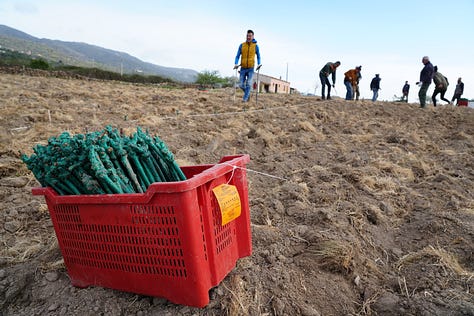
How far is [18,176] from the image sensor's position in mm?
3672

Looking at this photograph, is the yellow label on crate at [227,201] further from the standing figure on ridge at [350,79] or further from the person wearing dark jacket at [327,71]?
the standing figure on ridge at [350,79]

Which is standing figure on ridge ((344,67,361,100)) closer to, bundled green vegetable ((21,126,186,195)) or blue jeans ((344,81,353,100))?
blue jeans ((344,81,353,100))

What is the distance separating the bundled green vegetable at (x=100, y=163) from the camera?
173cm

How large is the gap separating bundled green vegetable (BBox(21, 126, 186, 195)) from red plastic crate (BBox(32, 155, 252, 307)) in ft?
0.29

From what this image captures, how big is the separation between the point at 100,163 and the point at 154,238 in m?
0.51

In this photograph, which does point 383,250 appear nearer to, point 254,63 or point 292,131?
point 292,131

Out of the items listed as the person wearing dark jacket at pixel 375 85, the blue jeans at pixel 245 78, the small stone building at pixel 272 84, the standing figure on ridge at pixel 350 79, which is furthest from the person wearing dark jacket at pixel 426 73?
the small stone building at pixel 272 84

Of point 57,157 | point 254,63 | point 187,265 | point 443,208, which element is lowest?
point 443,208

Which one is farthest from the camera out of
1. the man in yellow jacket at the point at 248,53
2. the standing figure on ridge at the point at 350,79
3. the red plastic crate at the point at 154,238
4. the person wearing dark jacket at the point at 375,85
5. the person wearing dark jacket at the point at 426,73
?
the person wearing dark jacket at the point at 375,85

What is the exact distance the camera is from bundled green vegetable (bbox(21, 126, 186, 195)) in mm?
1733

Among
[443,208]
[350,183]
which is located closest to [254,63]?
[350,183]

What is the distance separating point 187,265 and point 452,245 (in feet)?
7.19

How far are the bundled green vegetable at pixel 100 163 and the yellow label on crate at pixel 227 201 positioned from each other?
0.41m

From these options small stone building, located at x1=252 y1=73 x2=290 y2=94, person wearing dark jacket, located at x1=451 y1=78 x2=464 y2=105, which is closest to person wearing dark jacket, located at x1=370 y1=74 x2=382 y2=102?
person wearing dark jacket, located at x1=451 y1=78 x2=464 y2=105
